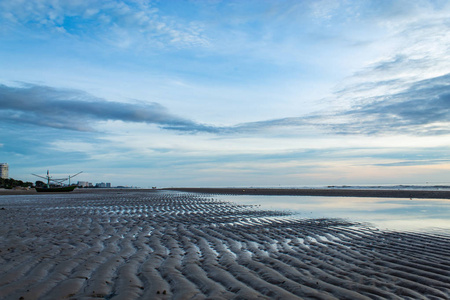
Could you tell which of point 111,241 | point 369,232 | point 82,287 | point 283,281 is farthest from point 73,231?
point 369,232

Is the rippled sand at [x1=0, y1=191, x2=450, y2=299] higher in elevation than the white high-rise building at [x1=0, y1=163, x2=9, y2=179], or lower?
lower

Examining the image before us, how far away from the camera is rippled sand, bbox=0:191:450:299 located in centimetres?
463

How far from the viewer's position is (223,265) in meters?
6.22

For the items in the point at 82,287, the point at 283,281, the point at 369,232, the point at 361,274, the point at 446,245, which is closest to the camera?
the point at 82,287

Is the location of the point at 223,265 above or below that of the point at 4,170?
below

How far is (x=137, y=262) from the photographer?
21.2 ft

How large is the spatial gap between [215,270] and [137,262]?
167cm

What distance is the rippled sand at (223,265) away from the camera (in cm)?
463

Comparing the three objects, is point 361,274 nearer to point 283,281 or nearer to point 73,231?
point 283,281

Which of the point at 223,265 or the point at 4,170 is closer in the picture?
the point at 223,265

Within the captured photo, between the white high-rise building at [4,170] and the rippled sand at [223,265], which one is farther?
the white high-rise building at [4,170]

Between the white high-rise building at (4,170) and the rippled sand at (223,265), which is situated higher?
the white high-rise building at (4,170)

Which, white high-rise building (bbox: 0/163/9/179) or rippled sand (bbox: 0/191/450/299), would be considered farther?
white high-rise building (bbox: 0/163/9/179)

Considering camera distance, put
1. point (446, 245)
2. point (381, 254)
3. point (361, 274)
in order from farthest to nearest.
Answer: point (446, 245) < point (381, 254) < point (361, 274)
